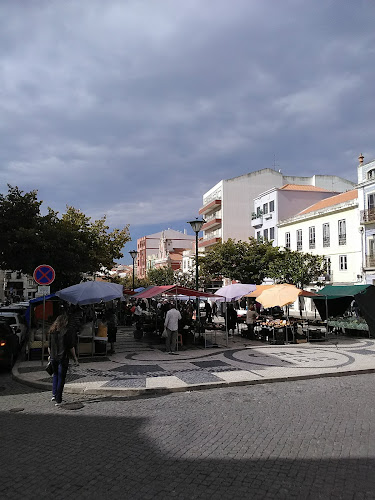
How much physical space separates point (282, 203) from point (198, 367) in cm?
3837

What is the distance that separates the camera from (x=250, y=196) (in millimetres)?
62062

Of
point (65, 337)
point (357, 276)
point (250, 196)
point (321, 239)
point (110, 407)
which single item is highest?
point (250, 196)

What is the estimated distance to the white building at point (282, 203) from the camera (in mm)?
47500

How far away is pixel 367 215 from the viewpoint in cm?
3378

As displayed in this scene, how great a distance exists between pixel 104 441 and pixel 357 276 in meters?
32.3

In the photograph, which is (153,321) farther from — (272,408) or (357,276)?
(357,276)

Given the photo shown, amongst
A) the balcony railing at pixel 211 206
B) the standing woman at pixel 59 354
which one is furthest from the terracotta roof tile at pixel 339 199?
the standing woman at pixel 59 354

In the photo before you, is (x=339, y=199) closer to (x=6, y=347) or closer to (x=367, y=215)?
(x=367, y=215)

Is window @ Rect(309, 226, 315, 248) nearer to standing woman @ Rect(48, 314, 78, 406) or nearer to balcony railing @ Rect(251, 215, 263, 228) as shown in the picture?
balcony railing @ Rect(251, 215, 263, 228)

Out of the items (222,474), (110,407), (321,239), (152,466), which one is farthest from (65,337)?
(321,239)

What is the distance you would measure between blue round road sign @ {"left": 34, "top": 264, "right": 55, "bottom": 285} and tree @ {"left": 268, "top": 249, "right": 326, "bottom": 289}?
25.6 meters

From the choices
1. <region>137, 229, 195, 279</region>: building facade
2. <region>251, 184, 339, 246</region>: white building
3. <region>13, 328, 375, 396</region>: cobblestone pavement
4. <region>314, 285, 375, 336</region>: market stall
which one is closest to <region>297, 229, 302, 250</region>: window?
<region>251, 184, 339, 246</region>: white building

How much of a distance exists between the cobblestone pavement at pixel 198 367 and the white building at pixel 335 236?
21.1 meters

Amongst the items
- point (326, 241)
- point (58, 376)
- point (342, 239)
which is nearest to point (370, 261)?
point (342, 239)
